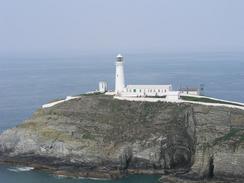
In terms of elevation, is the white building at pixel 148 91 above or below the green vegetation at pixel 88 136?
above

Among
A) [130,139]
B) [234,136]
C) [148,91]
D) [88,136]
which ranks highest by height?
[148,91]

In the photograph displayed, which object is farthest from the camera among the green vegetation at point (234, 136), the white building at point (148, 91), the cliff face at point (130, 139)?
the white building at point (148, 91)

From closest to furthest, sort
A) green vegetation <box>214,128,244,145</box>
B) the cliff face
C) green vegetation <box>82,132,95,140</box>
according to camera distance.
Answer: green vegetation <box>214,128,244,145</box> < the cliff face < green vegetation <box>82,132,95,140</box>

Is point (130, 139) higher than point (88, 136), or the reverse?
point (88, 136)

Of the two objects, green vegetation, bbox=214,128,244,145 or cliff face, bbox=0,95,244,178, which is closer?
green vegetation, bbox=214,128,244,145

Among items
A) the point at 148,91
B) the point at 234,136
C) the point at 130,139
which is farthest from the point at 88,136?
the point at 234,136

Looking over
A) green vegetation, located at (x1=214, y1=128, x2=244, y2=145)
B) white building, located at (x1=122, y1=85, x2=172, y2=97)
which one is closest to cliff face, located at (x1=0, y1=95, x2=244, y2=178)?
green vegetation, located at (x1=214, y1=128, x2=244, y2=145)

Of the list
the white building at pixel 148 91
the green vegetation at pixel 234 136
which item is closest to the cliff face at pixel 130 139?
the green vegetation at pixel 234 136

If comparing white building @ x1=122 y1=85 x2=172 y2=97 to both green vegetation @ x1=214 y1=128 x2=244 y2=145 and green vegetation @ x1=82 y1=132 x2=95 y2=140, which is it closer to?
green vegetation @ x1=82 y1=132 x2=95 y2=140

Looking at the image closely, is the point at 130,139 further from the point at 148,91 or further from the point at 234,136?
the point at 234,136

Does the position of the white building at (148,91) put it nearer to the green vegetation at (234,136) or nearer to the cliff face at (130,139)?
the cliff face at (130,139)
